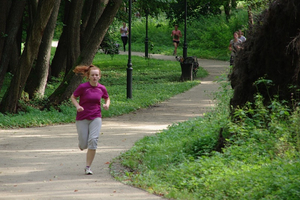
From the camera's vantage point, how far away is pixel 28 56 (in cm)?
1441

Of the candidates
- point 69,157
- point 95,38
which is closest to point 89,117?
point 69,157

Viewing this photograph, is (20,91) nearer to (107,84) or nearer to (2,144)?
(2,144)

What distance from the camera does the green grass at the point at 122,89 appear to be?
1403 centimetres

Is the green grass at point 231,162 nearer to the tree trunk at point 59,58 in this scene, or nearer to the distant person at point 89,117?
the distant person at point 89,117

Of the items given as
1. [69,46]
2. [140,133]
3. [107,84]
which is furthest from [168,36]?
[140,133]

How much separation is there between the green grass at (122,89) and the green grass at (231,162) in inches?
188

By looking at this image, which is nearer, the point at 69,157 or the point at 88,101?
the point at 88,101

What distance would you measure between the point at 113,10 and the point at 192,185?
9.74 meters

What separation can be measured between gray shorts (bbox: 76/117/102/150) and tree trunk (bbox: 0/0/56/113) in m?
6.56

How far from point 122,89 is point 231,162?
45.1 feet

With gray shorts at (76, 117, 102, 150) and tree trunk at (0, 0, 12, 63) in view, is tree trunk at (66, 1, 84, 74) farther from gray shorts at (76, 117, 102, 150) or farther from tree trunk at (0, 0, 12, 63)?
gray shorts at (76, 117, 102, 150)

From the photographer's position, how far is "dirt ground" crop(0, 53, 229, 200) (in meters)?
6.91

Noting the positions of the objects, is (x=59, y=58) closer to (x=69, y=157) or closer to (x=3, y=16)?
(x=3, y=16)

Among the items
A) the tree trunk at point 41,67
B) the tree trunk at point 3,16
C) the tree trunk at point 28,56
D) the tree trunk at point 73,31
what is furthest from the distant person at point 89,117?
the tree trunk at point 73,31
